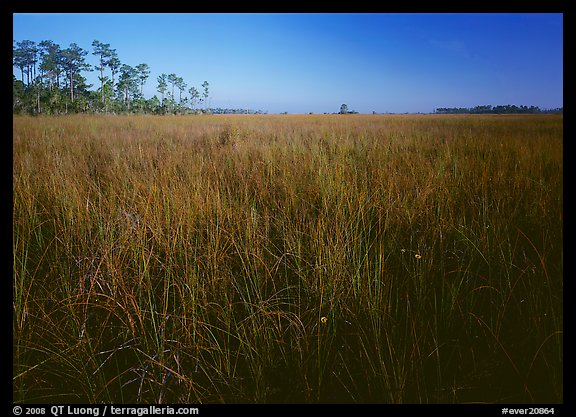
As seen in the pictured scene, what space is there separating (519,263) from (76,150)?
529 centimetres

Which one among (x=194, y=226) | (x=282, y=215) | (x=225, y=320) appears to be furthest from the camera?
(x=282, y=215)

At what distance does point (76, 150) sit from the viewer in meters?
4.90

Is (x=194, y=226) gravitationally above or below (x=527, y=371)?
above

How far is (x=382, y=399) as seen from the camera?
1280 millimetres

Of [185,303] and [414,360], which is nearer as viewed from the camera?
[414,360]

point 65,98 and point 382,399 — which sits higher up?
point 65,98

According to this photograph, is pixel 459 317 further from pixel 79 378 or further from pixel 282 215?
pixel 79 378

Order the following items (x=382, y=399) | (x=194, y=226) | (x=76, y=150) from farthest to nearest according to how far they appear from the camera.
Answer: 1. (x=76, y=150)
2. (x=194, y=226)
3. (x=382, y=399)
